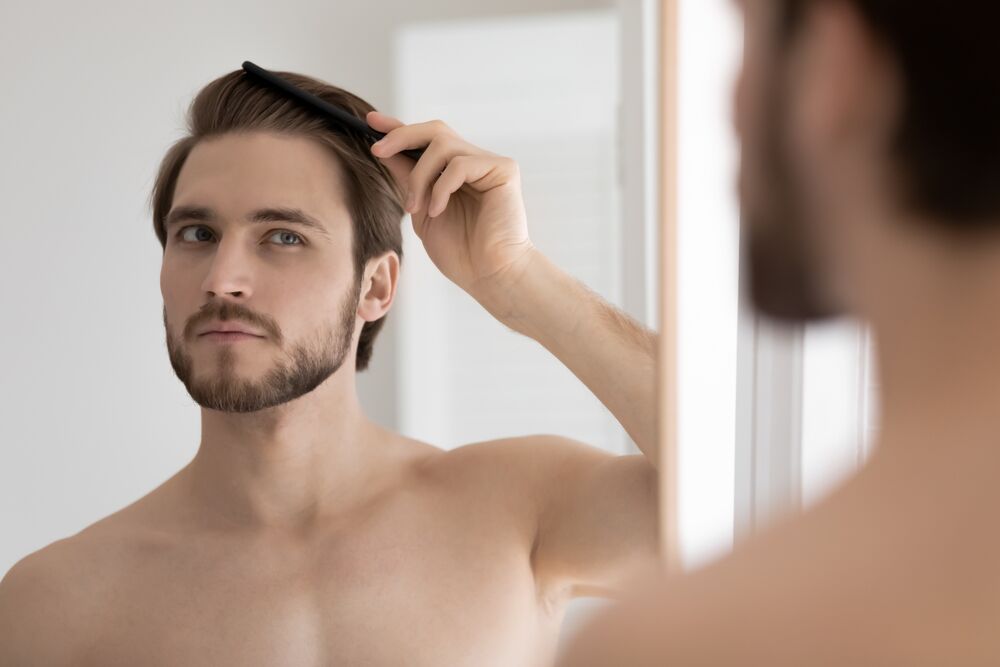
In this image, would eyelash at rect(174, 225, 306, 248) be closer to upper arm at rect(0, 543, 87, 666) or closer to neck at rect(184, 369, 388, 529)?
neck at rect(184, 369, 388, 529)

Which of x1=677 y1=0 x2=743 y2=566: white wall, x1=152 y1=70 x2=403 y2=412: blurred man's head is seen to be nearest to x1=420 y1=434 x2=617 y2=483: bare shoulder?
x1=152 y1=70 x2=403 y2=412: blurred man's head

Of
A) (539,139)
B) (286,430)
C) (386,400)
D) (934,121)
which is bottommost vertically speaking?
(386,400)

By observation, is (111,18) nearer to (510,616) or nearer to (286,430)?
(286,430)

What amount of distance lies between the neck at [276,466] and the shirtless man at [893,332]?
513 millimetres

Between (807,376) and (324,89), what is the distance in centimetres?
50

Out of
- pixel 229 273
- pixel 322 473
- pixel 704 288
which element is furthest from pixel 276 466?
pixel 704 288

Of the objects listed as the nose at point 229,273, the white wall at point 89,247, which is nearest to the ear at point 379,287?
the nose at point 229,273

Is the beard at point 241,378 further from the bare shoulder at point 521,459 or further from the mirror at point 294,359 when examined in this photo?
the bare shoulder at point 521,459

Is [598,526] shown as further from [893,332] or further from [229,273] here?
[893,332]

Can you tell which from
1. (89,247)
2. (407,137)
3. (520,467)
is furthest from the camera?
(89,247)

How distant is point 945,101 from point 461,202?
1.69ft

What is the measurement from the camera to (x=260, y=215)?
0.63 meters

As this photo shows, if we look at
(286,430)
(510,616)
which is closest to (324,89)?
(286,430)

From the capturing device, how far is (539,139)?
124 cm
